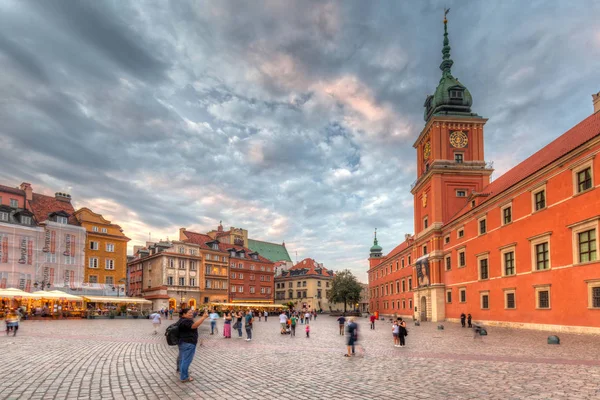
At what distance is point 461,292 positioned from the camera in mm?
44094

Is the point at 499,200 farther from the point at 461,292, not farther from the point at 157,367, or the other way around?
the point at 157,367

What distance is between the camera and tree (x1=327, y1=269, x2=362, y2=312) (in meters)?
86.5

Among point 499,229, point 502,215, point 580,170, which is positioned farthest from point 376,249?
point 580,170

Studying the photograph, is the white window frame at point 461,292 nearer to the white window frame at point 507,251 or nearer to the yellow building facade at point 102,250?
the white window frame at point 507,251

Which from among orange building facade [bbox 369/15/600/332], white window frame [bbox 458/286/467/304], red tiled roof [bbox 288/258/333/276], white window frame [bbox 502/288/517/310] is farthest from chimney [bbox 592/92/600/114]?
red tiled roof [bbox 288/258/333/276]

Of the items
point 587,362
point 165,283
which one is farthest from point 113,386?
point 165,283

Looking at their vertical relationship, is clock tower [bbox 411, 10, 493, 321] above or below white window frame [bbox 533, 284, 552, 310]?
above

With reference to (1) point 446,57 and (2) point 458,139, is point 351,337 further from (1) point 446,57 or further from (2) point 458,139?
(1) point 446,57

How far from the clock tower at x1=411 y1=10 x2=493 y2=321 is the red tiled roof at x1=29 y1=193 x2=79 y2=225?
46602mm

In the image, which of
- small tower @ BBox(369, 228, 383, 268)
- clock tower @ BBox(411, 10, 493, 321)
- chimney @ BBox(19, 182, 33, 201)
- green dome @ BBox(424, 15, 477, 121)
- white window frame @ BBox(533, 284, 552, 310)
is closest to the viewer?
white window frame @ BBox(533, 284, 552, 310)

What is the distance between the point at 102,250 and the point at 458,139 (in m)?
49.9

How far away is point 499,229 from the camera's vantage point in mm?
35594

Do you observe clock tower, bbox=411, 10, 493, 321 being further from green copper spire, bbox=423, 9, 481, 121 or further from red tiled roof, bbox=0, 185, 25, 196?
red tiled roof, bbox=0, 185, 25, 196

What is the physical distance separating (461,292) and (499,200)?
12584 millimetres
